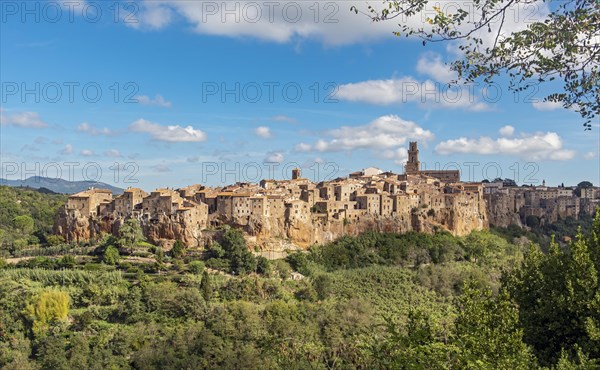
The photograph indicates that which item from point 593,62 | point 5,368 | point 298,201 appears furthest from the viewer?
point 298,201

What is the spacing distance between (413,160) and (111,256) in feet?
145

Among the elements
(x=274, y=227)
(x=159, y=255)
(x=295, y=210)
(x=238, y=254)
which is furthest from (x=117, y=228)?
(x=295, y=210)

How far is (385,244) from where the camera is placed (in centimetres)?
4397

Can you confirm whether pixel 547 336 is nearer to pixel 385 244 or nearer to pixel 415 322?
pixel 415 322

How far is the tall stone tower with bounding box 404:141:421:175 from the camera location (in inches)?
2681

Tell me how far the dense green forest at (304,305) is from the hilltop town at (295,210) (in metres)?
1.60

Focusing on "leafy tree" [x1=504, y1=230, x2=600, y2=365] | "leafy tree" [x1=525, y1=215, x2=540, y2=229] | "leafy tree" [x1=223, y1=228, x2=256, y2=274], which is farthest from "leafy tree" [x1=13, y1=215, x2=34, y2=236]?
"leafy tree" [x1=525, y1=215, x2=540, y2=229]

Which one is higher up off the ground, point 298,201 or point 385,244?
point 298,201

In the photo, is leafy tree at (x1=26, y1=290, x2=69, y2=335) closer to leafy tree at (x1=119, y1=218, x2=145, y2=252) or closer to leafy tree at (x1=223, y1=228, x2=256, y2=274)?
leafy tree at (x1=119, y1=218, x2=145, y2=252)

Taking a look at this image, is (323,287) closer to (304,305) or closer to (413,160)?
(304,305)

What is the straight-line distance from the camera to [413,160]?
226 feet

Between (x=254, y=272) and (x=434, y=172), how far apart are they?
35.5 m

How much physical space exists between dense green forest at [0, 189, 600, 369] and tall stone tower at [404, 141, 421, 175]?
22.0 m

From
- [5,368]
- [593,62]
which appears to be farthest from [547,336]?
[5,368]
